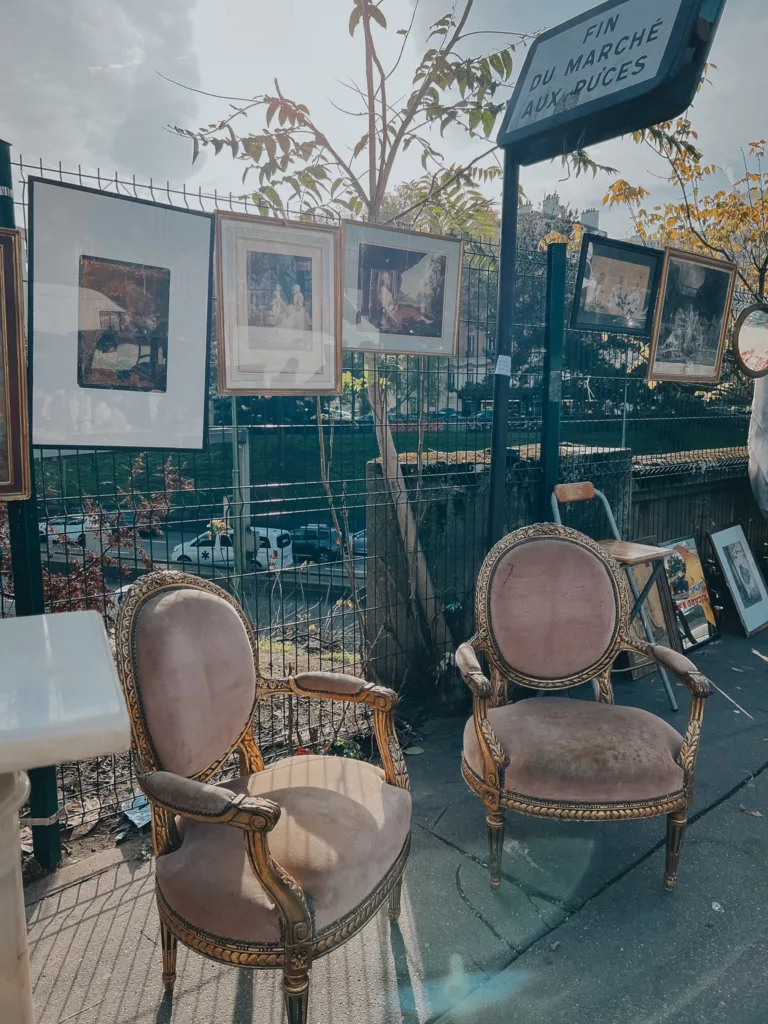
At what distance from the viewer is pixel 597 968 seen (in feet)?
6.61

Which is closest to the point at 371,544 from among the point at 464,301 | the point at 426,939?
the point at 464,301

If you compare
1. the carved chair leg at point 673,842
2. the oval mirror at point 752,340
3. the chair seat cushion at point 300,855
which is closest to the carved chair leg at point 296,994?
the chair seat cushion at point 300,855

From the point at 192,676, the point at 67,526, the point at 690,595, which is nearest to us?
the point at 192,676

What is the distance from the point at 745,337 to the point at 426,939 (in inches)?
177

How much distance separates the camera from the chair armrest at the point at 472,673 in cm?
230

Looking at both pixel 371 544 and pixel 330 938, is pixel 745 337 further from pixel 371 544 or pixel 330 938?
pixel 330 938

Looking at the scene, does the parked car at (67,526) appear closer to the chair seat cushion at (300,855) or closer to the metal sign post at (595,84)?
the chair seat cushion at (300,855)

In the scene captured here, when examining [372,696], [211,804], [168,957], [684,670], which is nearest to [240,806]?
[211,804]

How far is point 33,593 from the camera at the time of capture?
93.0 inches

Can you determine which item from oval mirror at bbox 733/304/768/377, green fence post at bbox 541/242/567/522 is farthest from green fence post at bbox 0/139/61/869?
oval mirror at bbox 733/304/768/377

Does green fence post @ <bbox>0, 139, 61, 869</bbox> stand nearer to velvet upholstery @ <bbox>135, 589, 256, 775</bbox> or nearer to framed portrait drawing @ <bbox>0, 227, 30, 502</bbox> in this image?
framed portrait drawing @ <bbox>0, 227, 30, 502</bbox>

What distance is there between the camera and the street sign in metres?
2.31

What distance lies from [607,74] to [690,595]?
3665mm

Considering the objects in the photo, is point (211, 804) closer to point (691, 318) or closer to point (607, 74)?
point (607, 74)
